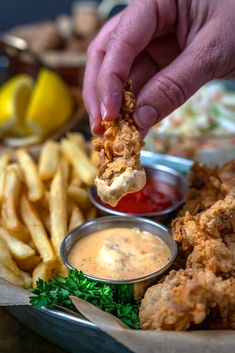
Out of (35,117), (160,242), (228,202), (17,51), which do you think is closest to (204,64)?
(228,202)

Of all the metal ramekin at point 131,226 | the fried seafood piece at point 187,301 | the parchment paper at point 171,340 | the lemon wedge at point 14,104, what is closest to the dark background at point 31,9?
the lemon wedge at point 14,104

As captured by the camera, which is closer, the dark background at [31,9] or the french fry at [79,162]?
the french fry at [79,162]

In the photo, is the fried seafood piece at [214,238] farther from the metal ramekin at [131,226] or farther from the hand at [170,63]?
the hand at [170,63]

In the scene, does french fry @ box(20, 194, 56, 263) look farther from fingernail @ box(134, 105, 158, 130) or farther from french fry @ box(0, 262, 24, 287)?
fingernail @ box(134, 105, 158, 130)

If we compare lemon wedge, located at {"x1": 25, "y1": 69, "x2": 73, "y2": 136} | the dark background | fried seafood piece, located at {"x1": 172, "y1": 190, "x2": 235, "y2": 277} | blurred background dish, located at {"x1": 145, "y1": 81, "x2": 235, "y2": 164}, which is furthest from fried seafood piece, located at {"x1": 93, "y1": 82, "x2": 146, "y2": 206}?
the dark background

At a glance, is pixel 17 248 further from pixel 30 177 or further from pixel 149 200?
pixel 149 200
